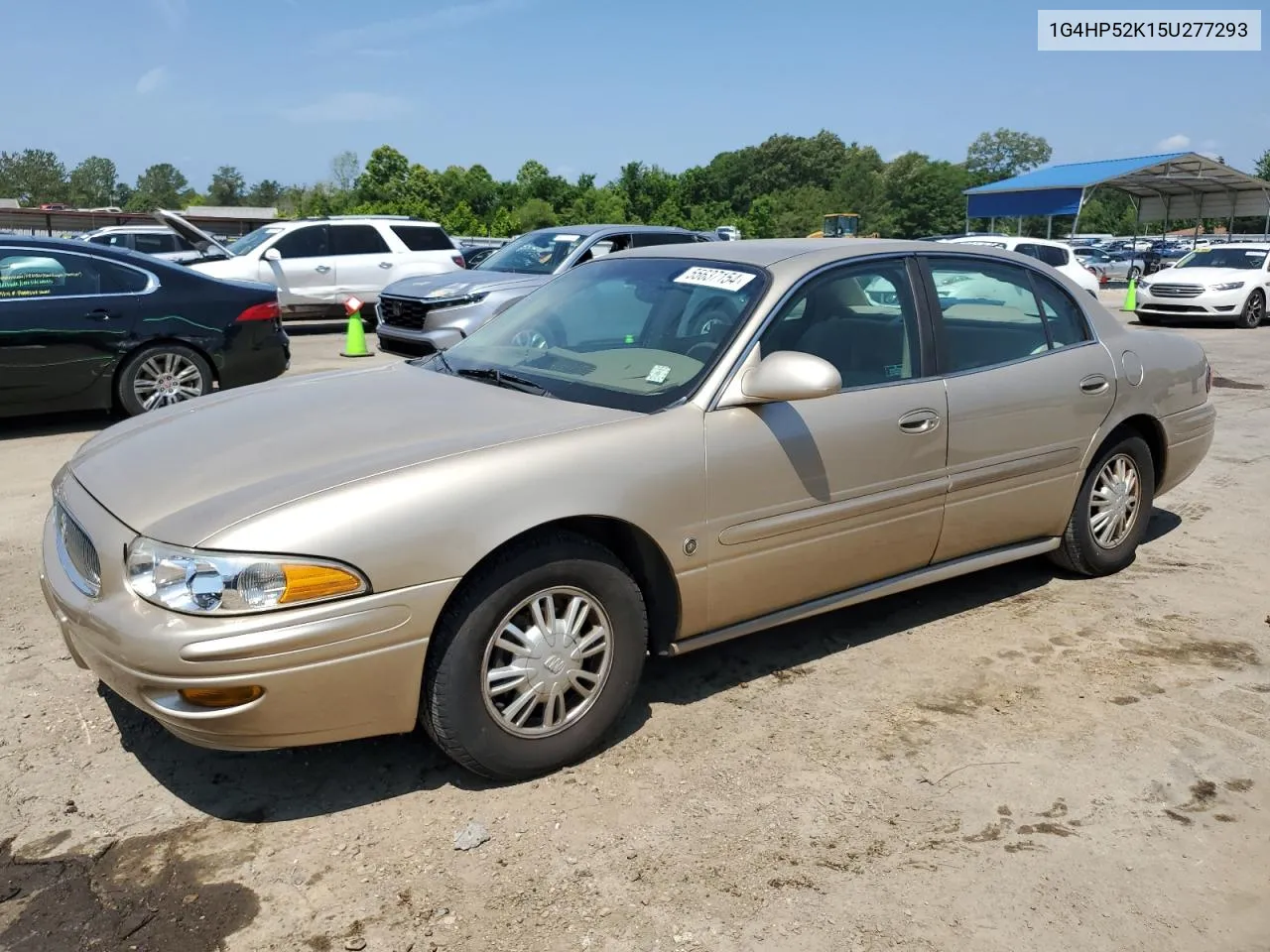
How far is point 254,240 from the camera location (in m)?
15.7

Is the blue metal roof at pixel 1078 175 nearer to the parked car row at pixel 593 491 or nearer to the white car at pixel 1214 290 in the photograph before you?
the white car at pixel 1214 290

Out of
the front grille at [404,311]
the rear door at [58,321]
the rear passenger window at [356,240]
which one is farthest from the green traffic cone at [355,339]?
the rear door at [58,321]

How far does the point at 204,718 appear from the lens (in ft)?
9.02

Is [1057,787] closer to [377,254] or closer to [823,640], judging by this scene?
[823,640]

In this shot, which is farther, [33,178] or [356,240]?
[33,178]

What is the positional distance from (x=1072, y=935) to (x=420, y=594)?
187cm

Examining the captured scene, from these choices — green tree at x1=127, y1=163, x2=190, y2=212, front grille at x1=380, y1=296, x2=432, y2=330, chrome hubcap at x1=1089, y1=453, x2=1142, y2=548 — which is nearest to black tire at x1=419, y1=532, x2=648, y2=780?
chrome hubcap at x1=1089, y1=453, x2=1142, y2=548

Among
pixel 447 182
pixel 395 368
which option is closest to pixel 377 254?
pixel 395 368

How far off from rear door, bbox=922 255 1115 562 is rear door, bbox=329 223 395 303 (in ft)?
41.1

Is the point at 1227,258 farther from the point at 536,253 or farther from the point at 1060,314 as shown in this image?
the point at 1060,314

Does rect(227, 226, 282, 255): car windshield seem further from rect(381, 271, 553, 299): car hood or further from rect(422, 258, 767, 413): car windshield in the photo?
rect(422, 258, 767, 413): car windshield

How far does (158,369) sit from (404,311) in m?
3.42

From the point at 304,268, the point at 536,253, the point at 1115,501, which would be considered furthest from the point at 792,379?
the point at 304,268

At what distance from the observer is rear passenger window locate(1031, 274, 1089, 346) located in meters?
4.77
